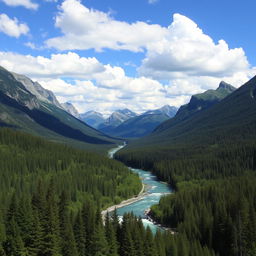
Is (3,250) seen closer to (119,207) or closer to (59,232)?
(59,232)

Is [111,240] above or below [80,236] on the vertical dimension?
below

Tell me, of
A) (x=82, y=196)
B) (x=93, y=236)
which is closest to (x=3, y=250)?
(x=93, y=236)

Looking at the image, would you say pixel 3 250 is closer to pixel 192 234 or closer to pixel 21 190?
pixel 192 234

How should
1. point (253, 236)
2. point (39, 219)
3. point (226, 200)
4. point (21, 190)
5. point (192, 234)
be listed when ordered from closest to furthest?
point (39, 219) → point (253, 236) → point (192, 234) → point (226, 200) → point (21, 190)

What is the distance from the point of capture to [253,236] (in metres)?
112

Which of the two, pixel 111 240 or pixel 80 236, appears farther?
pixel 111 240

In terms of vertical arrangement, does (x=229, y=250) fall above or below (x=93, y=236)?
below

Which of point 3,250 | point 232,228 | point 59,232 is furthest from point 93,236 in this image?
point 232,228

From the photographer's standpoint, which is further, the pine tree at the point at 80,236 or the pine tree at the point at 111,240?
the pine tree at the point at 111,240

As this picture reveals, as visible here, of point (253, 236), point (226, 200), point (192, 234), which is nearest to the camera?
point (253, 236)

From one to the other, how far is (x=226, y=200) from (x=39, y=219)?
79.7 metres

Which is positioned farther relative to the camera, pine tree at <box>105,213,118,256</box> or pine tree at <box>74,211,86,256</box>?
pine tree at <box>105,213,118,256</box>

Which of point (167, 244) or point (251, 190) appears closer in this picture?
point (167, 244)

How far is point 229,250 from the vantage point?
119 meters
